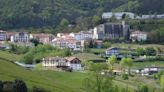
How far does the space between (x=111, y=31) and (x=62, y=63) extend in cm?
5514

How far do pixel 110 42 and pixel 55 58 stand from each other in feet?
149

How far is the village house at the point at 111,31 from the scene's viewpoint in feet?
530

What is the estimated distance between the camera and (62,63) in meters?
108

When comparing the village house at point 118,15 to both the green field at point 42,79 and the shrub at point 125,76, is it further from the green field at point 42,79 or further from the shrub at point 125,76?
the green field at point 42,79

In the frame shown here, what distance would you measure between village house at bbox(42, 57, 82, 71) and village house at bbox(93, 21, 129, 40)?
52.5 m

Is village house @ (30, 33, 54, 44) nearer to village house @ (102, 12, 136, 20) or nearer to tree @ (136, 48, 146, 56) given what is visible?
tree @ (136, 48, 146, 56)

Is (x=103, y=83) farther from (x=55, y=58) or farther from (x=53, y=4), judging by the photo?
(x=53, y=4)

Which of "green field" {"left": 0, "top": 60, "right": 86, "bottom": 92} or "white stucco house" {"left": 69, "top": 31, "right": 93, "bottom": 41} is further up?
"white stucco house" {"left": 69, "top": 31, "right": 93, "bottom": 41}

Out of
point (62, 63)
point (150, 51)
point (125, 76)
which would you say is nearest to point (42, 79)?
point (125, 76)

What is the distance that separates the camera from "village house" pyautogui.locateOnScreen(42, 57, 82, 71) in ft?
349

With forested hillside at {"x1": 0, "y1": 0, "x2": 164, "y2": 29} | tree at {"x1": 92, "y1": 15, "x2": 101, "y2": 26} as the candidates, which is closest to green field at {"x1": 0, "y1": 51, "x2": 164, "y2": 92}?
tree at {"x1": 92, "y1": 15, "x2": 101, "y2": 26}

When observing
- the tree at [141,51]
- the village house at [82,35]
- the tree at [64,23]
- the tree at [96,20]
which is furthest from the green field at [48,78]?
the tree at [96,20]

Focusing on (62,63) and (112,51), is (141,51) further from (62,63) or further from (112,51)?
(62,63)

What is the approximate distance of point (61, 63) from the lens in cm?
10806
